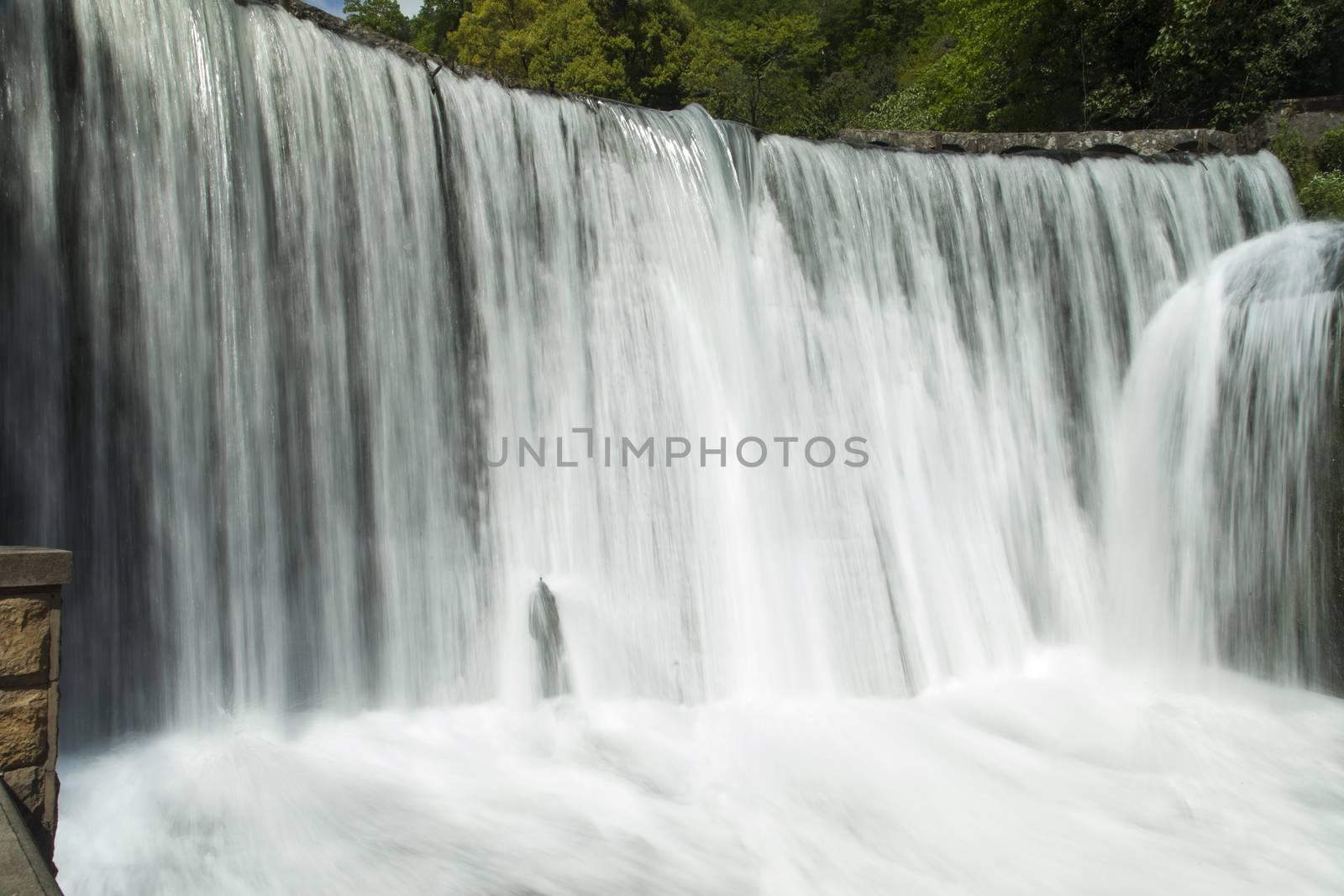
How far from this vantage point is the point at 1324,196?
1026cm

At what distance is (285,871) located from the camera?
430 cm

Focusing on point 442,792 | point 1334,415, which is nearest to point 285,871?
point 442,792

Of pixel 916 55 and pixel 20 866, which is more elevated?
pixel 916 55

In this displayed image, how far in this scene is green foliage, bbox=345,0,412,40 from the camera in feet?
146

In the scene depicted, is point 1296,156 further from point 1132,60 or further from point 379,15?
point 379,15

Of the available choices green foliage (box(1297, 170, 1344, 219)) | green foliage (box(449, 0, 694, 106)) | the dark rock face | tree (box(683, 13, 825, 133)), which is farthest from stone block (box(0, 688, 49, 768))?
green foliage (box(449, 0, 694, 106))

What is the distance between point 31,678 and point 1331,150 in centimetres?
1232

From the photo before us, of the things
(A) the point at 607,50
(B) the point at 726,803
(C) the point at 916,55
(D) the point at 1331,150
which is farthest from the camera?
(C) the point at 916,55

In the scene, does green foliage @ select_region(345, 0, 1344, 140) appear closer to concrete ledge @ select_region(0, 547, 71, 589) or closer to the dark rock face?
the dark rock face

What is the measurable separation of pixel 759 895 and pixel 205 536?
11.6 feet

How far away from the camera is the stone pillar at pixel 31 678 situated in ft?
9.56

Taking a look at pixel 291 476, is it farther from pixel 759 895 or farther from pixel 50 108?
pixel 759 895

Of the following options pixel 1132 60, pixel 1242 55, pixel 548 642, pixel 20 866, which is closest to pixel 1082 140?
pixel 1242 55

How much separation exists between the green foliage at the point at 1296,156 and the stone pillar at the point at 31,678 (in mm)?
11768
